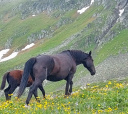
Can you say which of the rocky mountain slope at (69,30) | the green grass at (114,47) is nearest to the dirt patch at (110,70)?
the rocky mountain slope at (69,30)

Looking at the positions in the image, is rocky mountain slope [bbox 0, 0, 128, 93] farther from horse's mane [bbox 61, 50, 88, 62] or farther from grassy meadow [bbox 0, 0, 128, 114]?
horse's mane [bbox 61, 50, 88, 62]

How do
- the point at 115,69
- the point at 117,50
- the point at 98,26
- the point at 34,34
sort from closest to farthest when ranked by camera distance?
Result: the point at 115,69, the point at 117,50, the point at 98,26, the point at 34,34

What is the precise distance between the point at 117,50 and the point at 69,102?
55764mm

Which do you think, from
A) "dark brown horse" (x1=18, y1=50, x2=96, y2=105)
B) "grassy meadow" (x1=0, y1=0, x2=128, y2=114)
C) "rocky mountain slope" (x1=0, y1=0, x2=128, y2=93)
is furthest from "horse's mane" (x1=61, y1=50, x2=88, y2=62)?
"rocky mountain slope" (x1=0, y1=0, x2=128, y2=93)

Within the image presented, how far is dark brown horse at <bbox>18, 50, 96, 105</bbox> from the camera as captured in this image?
1421 centimetres

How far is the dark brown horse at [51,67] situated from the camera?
46.6ft

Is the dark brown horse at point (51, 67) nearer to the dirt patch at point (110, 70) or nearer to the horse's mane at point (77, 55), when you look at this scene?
the horse's mane at point (77, 55)

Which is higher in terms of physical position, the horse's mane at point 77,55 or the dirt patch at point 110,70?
the horse's mane at point 77,55

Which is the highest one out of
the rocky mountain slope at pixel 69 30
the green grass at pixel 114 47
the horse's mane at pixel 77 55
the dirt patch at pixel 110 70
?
the horse's mane at pixel 77 55

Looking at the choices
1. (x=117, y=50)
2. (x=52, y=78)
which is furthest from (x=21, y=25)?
(x=52, y=78)

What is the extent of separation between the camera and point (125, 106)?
36.5 ft

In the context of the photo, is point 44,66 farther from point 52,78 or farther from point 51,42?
point 51,42

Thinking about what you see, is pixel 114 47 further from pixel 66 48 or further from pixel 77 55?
pixel 77 55

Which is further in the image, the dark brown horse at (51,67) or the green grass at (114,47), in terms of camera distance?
the green grass at (114,47)
